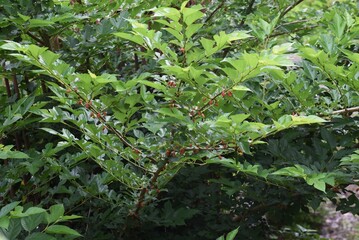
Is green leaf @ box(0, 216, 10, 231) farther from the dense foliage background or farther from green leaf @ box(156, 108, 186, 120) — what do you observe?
green leaf @ box(156, 108, 186, 120)

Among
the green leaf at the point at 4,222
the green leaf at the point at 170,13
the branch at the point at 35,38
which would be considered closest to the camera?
the green leaf at the point at 4,222

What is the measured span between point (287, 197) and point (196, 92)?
935 mm

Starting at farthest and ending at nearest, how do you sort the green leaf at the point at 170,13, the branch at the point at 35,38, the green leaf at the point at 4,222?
the branch at the point at 35,38 < the green leaf at the point at 170,13 < the green leaf at the point at 4,222

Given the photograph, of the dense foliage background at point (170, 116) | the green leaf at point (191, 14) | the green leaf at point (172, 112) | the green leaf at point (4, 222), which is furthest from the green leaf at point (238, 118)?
the green leaf at point (4, 222)

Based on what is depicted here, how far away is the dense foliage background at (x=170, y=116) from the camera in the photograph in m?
1.48

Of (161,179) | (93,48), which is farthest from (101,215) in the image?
(93,48)

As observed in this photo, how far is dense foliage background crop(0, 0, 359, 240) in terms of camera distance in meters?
1.48

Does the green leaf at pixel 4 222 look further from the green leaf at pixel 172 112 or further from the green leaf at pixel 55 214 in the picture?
the green leaf at pixel 172 112

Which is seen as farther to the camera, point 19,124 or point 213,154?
point 19,124

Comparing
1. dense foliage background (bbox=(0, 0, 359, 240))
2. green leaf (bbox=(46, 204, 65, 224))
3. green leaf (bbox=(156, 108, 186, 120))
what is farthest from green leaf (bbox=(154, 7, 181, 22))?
green leaf (bbox=(46, 204, 65, 224))

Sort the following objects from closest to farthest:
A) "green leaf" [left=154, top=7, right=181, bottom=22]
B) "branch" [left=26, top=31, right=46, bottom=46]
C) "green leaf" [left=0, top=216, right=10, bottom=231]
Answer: "green leaf" [left=0, top=216, right=10, bottom=231]
"green leaf" [left=154, top=7, right=181, bottom=22]
"branch" [left=26, top=31, right=46, bottom=46]

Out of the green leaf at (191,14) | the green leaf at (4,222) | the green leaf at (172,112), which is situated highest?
the green leaf at (191,14)

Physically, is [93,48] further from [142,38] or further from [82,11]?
[142,38]

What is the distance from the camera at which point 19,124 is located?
188 centimetres
